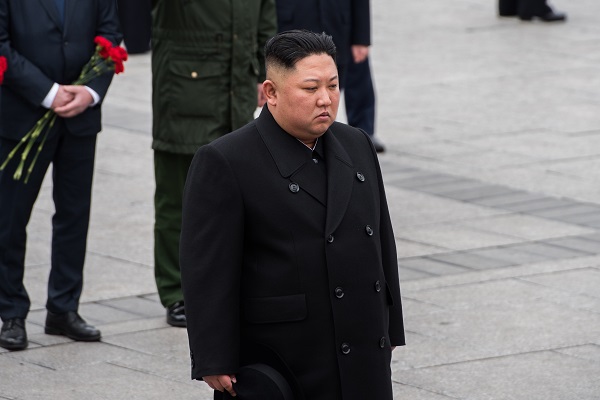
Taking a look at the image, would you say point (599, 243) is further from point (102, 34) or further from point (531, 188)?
point (102, 34)

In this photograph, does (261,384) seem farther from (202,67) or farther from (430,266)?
(430,266)

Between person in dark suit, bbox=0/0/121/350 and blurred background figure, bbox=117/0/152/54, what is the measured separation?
19 cm

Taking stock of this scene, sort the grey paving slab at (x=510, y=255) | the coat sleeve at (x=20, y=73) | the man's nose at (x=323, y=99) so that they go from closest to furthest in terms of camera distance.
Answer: the man's nose at (x=323, y=99), the coat sleeve at (x=20, y=73), the grey paving slab at (x=510, y=255)

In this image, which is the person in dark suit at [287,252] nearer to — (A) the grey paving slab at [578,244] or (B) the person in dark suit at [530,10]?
(A) the grey paving slab at [578,244]

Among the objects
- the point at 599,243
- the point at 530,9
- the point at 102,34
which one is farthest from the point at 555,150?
the point at 530,9

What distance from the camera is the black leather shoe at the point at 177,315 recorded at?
6.98 meters

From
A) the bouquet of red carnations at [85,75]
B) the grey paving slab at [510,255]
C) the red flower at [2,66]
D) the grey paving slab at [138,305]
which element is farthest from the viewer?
the grey paving slab at [510,255]

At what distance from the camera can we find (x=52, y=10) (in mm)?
6484

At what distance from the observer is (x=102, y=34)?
6.66 metres

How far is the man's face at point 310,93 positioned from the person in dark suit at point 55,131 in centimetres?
243

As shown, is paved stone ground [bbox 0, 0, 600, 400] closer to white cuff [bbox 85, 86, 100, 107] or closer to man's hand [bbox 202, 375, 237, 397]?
white cuff [bbox 85, 86, 100, 107]

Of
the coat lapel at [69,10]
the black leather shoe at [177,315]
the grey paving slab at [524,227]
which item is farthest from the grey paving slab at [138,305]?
the grey paving slab at [524,227]

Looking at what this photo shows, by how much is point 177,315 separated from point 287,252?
2.85 m

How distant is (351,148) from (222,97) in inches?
100
